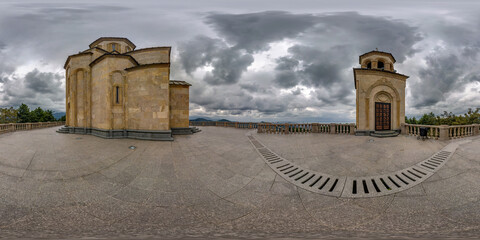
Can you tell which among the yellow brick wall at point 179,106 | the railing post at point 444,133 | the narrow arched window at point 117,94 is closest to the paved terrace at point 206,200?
the railing post at point 444,133

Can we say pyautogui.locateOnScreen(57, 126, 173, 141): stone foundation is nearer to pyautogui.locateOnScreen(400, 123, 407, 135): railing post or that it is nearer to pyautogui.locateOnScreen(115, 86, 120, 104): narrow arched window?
pyautogui.locateOnScreen(115, 86, 120, 104): narrow arched window

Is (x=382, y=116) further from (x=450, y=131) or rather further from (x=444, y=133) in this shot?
(x=444, y=133)

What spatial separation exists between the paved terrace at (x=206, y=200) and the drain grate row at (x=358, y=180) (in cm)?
22

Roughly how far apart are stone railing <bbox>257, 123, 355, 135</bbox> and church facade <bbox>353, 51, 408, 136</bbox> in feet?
4.06

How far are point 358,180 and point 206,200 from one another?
196 inches

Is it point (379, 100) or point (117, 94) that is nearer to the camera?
point (117, 94)

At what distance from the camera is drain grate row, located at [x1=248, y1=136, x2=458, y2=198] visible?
5.39 metres

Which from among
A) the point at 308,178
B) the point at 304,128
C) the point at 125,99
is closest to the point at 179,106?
the point at 125,99

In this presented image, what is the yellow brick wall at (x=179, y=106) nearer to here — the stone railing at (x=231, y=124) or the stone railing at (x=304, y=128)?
the stone railing at (x=304, y=128)

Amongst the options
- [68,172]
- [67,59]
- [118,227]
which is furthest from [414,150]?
[67,59]

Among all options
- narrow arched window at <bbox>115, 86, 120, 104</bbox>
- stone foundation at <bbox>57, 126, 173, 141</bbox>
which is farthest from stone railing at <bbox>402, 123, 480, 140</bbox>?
narrow arched window at <bbox>115, 86, 120, 104</bbox>

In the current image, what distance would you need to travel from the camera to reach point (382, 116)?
15.9 metres

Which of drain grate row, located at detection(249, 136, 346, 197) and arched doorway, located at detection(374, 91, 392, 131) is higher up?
arched doorway, located at detection(374, 91, 392, 131)

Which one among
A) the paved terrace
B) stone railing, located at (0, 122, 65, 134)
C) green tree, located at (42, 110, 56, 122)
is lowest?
the paved terrace
